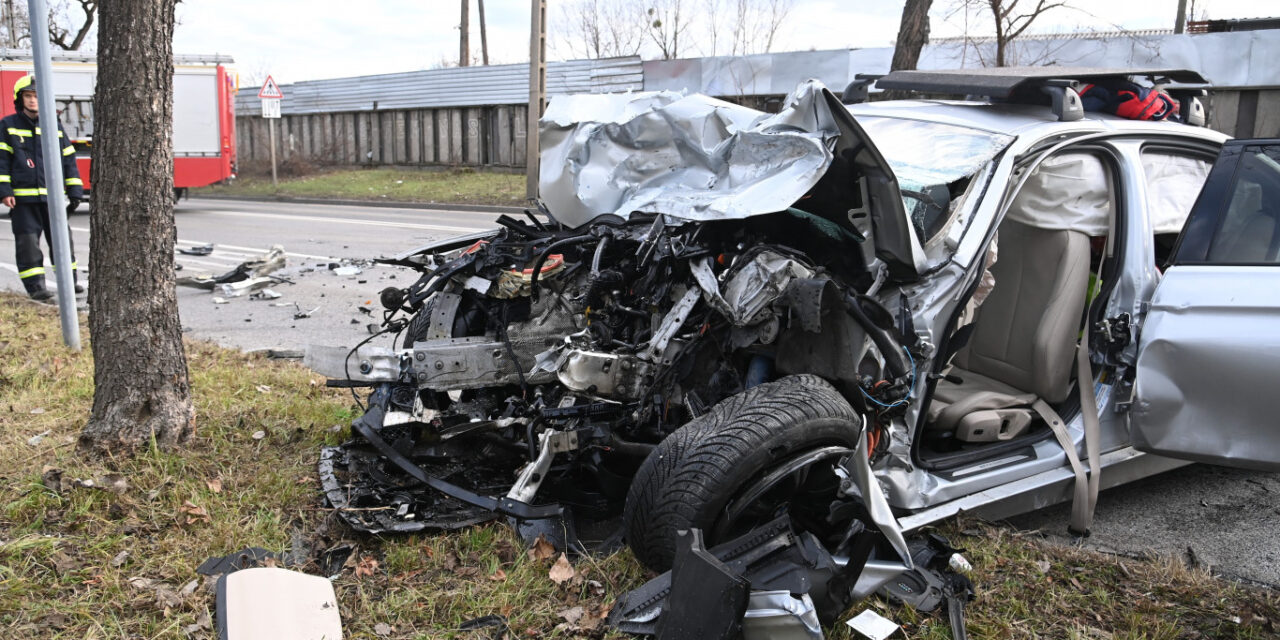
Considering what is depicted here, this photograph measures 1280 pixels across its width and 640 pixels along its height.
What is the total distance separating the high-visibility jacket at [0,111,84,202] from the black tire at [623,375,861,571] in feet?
23.5

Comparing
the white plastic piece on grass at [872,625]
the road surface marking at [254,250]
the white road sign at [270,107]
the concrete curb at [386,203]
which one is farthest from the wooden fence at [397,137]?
the white plastic piece on grass at [872,625]

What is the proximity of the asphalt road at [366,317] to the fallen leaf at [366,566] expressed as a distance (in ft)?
8.17

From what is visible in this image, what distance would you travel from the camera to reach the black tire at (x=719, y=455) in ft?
8.39

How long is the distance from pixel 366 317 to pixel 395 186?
1472 cm

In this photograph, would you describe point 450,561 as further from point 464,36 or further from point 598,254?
point 464,36

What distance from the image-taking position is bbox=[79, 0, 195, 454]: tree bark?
3387mm

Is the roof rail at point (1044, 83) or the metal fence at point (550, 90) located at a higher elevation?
the metal fence at point (550, 90)

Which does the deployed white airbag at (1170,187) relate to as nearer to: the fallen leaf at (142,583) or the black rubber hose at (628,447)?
the black rubber hose at (628,447)

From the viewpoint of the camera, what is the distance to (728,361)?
3.20 meters

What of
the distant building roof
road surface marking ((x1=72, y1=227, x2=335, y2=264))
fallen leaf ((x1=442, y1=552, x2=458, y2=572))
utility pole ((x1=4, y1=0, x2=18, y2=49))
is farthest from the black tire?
utility pole ((x1=4, y1=0, x2=18, y2=49))

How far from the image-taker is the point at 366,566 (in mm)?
2898

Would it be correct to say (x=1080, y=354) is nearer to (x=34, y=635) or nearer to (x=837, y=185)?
(x=837, y=185)

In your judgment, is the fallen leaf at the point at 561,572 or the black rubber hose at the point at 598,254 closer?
the fallen leaf at the point at 561,572

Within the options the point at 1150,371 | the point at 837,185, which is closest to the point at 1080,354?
the point at 1150,371
